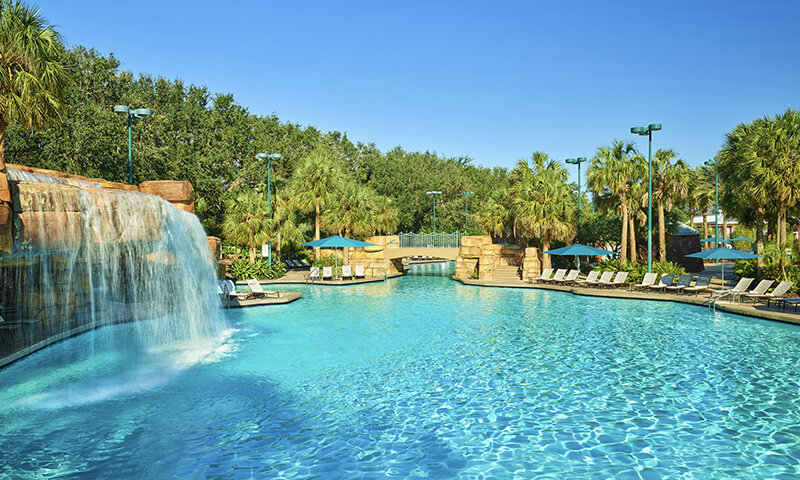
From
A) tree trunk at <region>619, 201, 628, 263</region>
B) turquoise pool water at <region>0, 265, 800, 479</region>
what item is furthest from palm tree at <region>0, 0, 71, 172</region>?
tree trunk at <region>619, 201, 628, 263</region>

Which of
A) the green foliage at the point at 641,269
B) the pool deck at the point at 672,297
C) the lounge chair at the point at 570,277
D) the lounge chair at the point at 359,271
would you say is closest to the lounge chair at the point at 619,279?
the pool deck at the point at 672,297

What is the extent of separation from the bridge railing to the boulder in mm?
24050

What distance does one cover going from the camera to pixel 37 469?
6527 mm

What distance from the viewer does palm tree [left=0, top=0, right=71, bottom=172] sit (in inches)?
443

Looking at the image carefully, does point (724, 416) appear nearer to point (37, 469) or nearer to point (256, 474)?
point (256, 474)

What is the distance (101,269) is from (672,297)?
21.8 m

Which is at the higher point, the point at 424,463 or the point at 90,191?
the point at 90,191

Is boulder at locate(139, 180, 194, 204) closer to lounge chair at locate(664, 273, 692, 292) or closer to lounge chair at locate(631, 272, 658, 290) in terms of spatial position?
lounge chair at locate(631, 272, 658, 290)

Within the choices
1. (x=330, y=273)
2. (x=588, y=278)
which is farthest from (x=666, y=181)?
(x=330, y=273)

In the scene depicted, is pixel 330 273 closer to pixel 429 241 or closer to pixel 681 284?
pixel 429 241

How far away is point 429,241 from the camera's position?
40156mm

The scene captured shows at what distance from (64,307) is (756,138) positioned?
28.5 metres

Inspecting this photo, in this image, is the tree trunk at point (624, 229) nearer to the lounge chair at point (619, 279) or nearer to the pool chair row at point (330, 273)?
the lounge chair at point (619, 279)

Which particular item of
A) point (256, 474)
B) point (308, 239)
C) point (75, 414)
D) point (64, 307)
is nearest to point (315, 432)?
point (256, 474)
